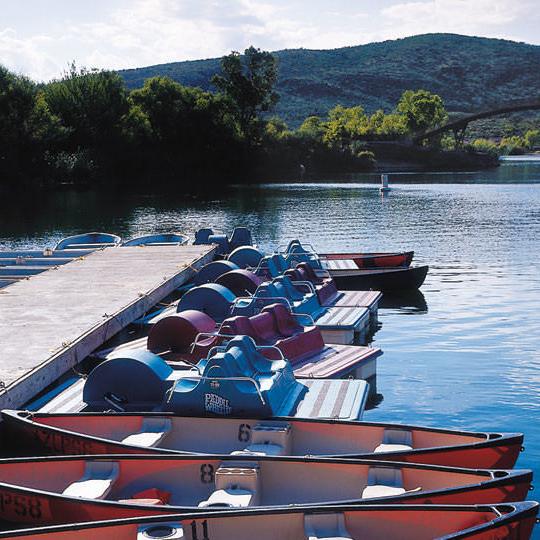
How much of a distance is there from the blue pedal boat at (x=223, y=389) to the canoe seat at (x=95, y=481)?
208 cm

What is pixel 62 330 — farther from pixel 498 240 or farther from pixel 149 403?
pixel 498 240

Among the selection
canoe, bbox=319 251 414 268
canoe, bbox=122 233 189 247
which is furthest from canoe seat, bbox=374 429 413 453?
canoe, bbox=122 233 189 247

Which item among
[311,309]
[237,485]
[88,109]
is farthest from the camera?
[88,109]

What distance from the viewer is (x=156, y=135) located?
110 m

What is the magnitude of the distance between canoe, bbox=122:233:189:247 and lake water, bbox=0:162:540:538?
9.26 meters

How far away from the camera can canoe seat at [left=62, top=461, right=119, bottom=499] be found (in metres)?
11.2

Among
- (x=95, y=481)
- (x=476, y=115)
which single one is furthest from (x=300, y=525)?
(x=476, y=115)

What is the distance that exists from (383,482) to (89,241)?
89.9 ft

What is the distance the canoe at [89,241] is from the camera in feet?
115

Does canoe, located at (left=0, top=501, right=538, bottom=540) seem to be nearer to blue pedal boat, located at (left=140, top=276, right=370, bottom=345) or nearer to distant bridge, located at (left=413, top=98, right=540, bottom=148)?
blue pedal boat, located at (left=140, top=276, right=370, bottom=345)

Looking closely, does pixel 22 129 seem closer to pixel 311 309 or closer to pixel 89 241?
pixel 89 241

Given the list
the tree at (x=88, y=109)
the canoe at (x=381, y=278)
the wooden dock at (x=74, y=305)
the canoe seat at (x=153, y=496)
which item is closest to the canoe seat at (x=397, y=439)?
the canoe seat at (x=153, y=496)

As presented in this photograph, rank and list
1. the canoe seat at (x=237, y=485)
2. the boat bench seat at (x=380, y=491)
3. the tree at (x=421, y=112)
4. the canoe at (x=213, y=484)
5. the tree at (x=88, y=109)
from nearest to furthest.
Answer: the canoe at (x=213, y=484), the boat bench seat at (x=380, y=491), the canoe seat at (x=237, y=485), the tree at (x=88, y=109), the tree at (x=421, y=112)

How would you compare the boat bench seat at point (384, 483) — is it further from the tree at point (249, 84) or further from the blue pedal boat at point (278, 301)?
the tree at point (249, 84)
